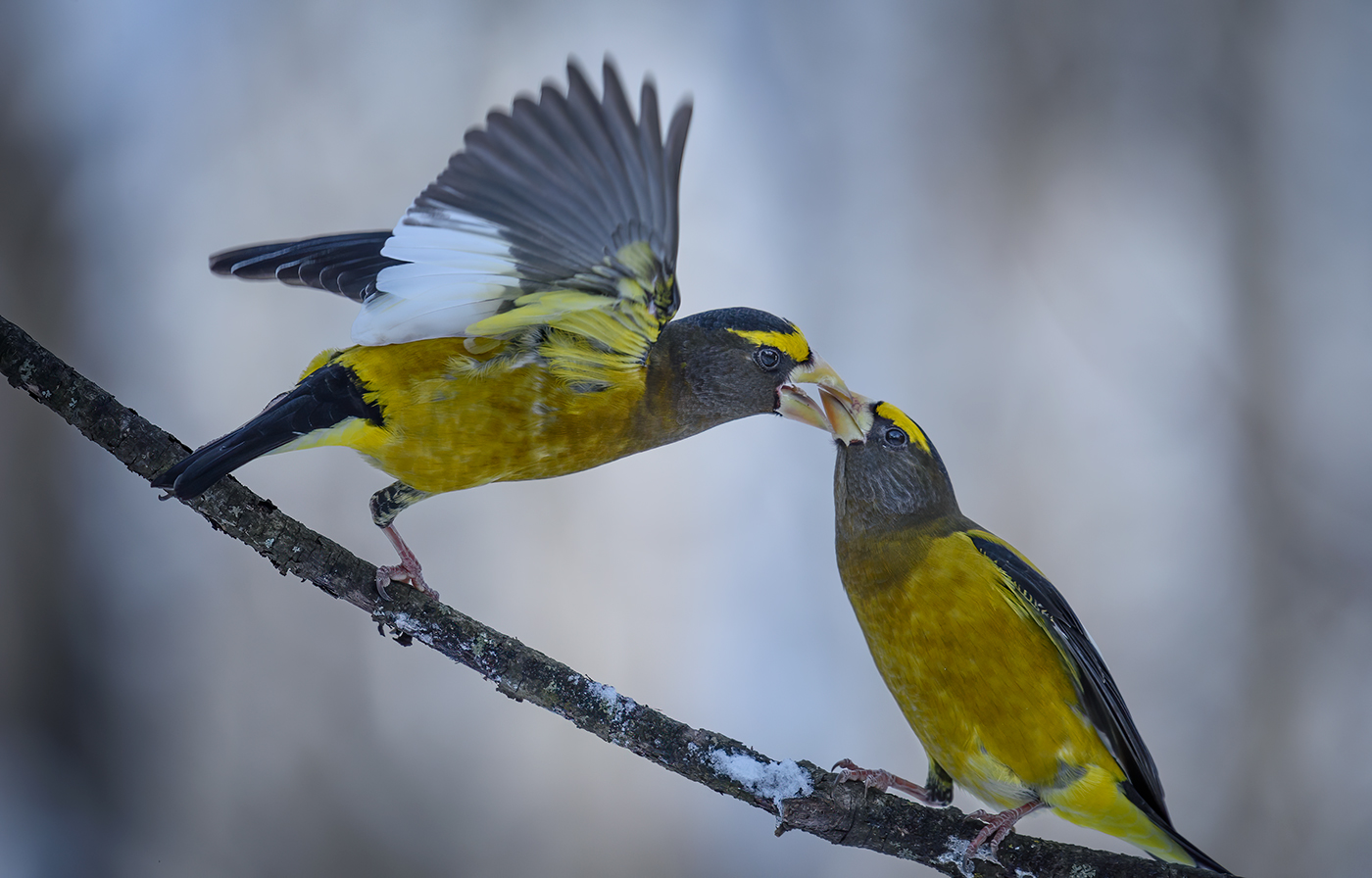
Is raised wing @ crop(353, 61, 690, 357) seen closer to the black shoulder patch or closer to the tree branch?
the black shoulder patch

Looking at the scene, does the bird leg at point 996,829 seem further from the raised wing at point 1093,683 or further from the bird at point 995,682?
the raised wing at point 1093,683

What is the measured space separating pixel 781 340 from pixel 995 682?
0.40 meters

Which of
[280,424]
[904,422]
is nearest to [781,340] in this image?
[904,422]

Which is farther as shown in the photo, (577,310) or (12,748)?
(12,748)

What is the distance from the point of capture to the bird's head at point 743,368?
0.97m

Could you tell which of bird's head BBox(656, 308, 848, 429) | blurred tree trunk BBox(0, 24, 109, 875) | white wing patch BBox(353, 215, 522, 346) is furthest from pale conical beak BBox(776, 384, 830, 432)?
blurred tree trunk BBox(0, 24, 109, 875)

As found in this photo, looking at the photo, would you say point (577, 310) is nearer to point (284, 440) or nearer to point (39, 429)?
point (284, 440)

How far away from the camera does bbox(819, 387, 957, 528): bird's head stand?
99cm

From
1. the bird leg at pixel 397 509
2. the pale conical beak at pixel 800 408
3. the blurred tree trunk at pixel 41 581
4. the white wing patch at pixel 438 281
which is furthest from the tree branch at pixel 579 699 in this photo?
the blurred tree trunk at pixel 41 581

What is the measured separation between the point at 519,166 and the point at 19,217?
122 centimetres

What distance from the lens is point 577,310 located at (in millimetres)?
873

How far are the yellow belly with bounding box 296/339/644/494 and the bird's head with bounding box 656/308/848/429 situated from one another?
6 cm

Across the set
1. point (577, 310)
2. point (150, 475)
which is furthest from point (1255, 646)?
point (150, 475)

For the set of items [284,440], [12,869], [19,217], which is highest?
[19,217]
